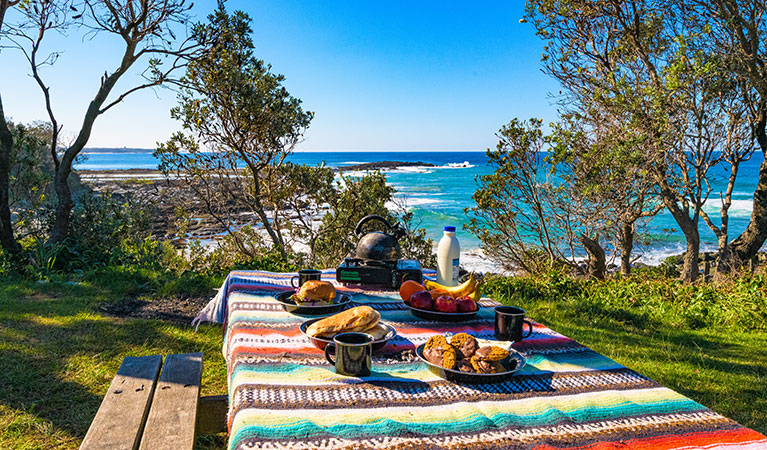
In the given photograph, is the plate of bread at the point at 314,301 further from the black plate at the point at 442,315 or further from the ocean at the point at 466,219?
the ocean at the point at 466,219

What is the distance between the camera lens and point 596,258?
7.55m

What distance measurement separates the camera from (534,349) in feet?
5.61

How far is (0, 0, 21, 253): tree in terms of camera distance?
Answer: 5656 millimetres

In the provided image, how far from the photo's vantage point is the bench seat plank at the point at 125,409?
1.53 m

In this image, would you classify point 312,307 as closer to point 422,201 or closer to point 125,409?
point 125,409

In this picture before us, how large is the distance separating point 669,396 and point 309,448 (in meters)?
0.99

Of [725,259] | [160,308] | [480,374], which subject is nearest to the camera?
[480,374]

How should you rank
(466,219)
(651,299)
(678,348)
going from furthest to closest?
(466,219) → (651,299) → (678,348)

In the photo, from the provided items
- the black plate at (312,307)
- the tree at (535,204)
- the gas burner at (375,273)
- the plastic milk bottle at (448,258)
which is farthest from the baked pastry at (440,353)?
the tree at (535,204)

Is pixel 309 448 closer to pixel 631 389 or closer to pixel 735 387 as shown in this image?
pixel 631 389

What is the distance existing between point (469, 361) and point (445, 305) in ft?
1.95

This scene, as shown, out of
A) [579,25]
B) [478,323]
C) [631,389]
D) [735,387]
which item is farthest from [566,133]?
[631,389]

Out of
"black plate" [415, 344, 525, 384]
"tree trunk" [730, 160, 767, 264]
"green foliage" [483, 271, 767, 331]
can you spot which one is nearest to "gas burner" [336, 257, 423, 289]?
"black plate" [415, 344, 525, 384]

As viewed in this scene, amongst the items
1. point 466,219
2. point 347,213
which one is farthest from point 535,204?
point 466,219
